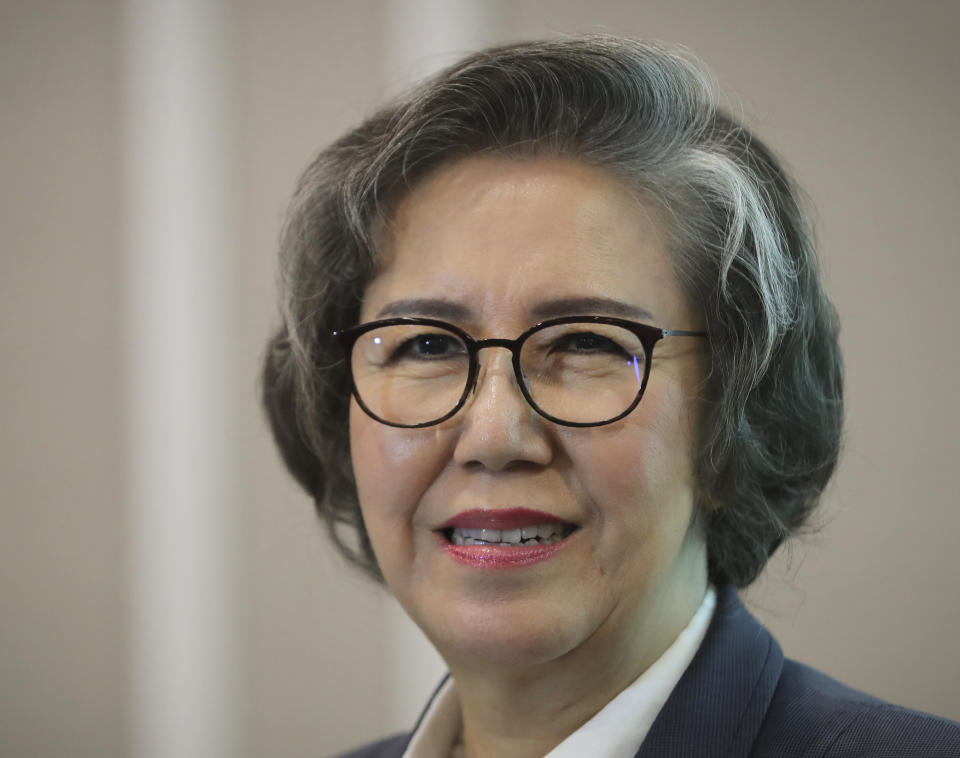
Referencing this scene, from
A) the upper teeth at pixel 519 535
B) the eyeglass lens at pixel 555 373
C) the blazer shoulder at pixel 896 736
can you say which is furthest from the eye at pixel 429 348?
the blazer shoulder at pixel 896 736

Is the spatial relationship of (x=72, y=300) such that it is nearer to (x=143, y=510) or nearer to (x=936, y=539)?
(x=143, y=510)

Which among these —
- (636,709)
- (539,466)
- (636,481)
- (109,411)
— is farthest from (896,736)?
(109,411)

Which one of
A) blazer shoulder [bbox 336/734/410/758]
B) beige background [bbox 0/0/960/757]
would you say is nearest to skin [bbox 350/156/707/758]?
blazer shoulder [bbox 336/734/410/758]

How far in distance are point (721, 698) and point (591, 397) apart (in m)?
0.41

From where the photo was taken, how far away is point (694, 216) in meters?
1.33

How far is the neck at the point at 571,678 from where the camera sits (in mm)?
1304

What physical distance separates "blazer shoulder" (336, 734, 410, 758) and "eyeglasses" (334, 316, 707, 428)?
2.37 feet

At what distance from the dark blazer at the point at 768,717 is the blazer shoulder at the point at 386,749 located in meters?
0.63

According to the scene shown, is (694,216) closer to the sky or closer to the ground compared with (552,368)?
closer to the sky

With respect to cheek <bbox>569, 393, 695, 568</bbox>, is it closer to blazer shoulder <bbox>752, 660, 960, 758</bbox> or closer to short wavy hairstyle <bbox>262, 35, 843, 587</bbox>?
short wavy hairstyle <bbox>262, 35, 843, 587</bbox>

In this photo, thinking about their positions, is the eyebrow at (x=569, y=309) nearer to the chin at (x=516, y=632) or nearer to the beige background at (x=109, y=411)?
the chin at (x=516, y=632)

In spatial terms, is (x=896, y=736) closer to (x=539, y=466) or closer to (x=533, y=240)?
(x=539, y=466)

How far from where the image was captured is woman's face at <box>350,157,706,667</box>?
1.23 meters

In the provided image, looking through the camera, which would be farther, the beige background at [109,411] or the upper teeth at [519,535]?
the beige background at [109,411]
